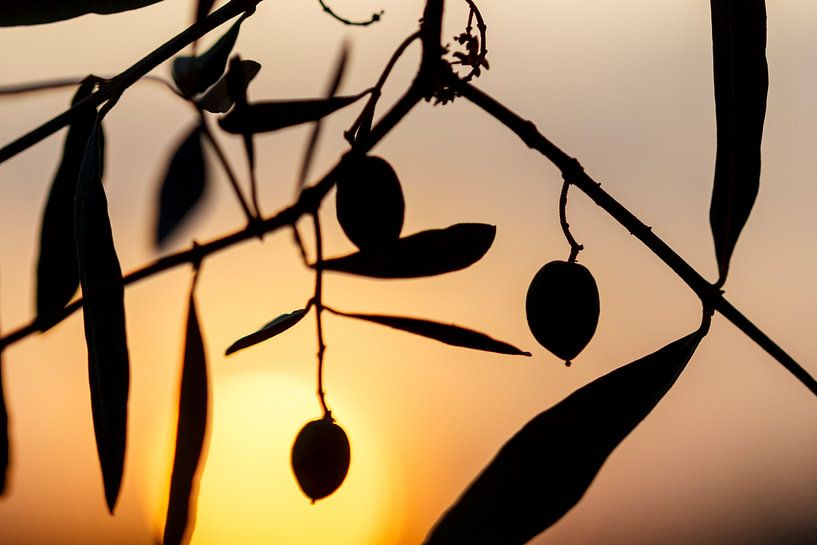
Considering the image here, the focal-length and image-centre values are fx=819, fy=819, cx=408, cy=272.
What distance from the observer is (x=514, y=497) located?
51 cm

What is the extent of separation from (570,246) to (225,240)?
0.97 ft

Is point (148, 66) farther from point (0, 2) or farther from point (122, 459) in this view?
point (122, 459)

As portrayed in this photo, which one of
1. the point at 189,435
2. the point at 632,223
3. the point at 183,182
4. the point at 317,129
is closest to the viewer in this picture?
the point at 632,223

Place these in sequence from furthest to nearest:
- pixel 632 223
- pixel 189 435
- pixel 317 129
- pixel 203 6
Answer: pixel 317 129, pixel 203 6, pixel 189 435, pixel 632 223

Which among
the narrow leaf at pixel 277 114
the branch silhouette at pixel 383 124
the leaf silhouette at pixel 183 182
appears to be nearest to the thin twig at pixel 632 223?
the branch silhouette at pixel 383 124

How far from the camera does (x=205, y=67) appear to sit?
687mm

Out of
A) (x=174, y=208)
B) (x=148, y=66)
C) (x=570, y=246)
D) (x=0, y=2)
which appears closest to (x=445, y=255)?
(x=570, y=246)

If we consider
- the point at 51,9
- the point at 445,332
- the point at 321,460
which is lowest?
the point at 321,460

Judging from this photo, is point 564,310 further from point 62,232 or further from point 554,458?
point 62,232

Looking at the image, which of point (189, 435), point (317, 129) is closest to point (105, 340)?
point (189, 435)

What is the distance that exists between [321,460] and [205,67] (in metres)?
0.35

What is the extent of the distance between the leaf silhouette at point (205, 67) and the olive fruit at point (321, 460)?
1.03 ft

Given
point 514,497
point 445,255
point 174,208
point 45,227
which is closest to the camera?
point 514,497

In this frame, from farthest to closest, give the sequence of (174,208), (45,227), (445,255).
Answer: (174,208) → (45,227) → (445,255)
